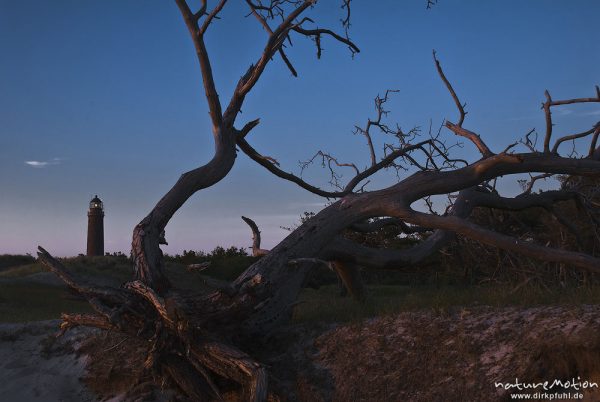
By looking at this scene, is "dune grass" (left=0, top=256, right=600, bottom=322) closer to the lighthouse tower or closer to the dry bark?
the dry bark

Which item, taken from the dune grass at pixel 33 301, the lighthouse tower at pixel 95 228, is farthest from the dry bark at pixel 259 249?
the lighthouse tower at pixel 95 228

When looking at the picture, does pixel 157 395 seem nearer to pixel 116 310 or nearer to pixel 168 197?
pixel 116 310

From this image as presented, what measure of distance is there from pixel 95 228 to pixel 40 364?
2269cm

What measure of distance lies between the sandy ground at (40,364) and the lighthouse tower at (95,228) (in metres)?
20.6

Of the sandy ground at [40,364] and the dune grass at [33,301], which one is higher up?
the dune grass at [33,301]

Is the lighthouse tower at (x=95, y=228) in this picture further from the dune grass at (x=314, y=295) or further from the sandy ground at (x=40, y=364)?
the sandy ground at (x=40, y=364)

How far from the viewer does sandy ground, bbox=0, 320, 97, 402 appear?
8.25 metres

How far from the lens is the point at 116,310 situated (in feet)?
24.7

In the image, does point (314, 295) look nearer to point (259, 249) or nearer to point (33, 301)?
point (259, 249)

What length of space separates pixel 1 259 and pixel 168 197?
82.8 feet

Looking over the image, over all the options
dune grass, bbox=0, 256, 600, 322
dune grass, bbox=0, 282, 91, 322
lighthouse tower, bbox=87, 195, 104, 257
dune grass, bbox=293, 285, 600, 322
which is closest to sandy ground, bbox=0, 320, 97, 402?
dune grass, bbox=0, 256, 600, 322

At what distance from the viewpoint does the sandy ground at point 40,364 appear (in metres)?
8.25

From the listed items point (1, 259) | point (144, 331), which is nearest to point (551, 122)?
point (144, 331)

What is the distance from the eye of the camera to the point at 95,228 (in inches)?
1217
